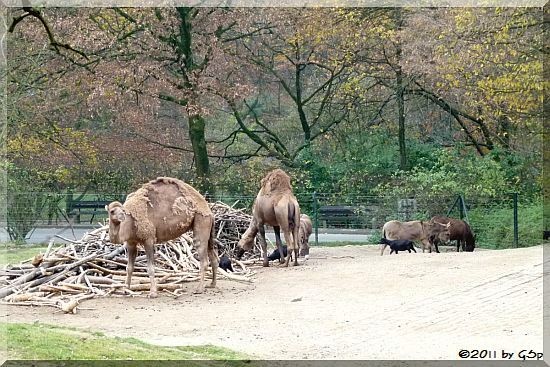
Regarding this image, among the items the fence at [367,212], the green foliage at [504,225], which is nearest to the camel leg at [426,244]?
the fence at [367,212]

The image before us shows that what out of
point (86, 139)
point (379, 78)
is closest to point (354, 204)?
point (379, 78)

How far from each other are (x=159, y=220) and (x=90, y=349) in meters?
6.36

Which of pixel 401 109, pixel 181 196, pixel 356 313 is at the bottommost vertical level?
pixel 356 313

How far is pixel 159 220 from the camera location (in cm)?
1437

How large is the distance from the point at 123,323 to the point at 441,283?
5476 millimetres

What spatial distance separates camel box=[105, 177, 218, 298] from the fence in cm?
812

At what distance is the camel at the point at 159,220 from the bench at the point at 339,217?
1275 cm

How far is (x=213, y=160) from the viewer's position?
35.0 metres

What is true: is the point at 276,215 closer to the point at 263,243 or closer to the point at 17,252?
the point at 263,243

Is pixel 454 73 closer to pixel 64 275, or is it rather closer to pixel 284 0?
pixel 284 0

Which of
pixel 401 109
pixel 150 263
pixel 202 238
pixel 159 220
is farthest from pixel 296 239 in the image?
pixel 401 109

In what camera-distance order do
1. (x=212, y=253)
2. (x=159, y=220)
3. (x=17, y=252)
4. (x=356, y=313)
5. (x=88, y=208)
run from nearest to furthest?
1. (x=356, y=313)
2. (x=159, y=220)
3. (x=212, y=253)
4. (x=17, y=252)
5. (x=88, y=208)

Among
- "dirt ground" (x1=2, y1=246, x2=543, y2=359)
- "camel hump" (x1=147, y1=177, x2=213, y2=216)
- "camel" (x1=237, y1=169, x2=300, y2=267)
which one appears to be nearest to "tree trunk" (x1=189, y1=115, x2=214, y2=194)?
"camel" (x1=237, y1=169, x2=300, y2=267)

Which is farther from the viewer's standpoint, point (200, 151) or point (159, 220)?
point (200, 151)
